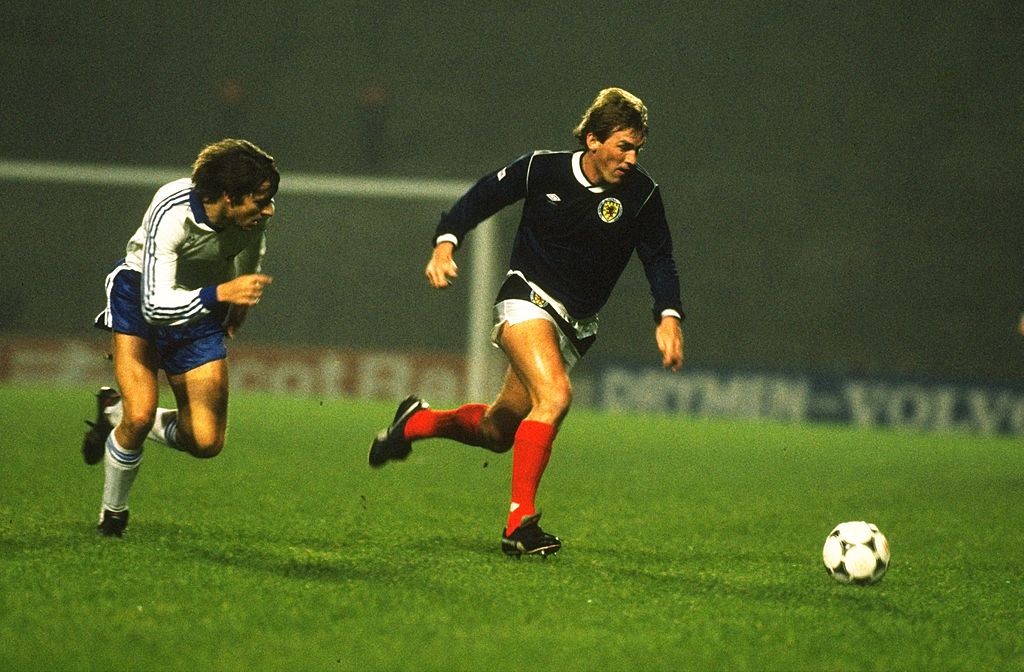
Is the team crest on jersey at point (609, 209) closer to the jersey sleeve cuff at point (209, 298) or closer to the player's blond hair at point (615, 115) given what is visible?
the player's blond hair at point (615, 115)

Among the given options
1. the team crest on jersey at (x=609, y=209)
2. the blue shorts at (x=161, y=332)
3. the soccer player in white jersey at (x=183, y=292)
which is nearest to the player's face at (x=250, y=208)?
the soccer player in white jersey at (x=183, y=292)

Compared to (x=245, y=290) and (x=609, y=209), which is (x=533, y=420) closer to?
(x=609, y=209)

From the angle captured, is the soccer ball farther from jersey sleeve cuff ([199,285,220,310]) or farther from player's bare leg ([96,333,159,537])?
player's bare leg ([96,333,159,537])

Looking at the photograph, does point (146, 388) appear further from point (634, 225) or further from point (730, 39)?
point (730, 39)

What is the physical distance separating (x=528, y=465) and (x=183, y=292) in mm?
1444

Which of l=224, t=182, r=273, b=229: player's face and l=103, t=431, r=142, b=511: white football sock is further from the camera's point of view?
l=103, t=431, r=142, b=511: white football sock

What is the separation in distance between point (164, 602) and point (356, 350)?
1361 cm

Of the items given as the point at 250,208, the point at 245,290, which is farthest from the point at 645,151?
the point at 245,290

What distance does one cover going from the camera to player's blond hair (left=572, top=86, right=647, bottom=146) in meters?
5.35

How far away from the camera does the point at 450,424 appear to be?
611 cm

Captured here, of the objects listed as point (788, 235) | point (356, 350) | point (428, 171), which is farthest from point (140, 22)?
point (788, 235)

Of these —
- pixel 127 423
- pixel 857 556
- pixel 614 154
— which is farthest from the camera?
pixel 614 154

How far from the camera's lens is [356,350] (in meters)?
17.6

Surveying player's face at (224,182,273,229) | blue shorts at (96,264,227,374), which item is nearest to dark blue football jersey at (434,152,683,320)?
player's face at (224,182,273,229)
